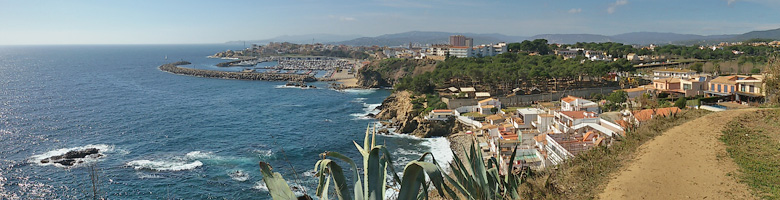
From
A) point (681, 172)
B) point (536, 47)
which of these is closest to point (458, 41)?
point (536, 47)

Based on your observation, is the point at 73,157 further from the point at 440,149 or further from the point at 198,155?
the point at 440,149

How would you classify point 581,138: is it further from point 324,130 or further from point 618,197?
point 324,130

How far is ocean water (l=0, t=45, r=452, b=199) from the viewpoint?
51.2 feet

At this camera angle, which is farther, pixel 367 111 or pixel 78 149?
pixel 367 111

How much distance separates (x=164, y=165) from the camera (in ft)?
59.2

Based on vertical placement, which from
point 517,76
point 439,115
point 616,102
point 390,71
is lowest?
point 439,115

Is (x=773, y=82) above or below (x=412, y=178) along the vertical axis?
above

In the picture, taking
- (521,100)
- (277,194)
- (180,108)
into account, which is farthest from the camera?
(180,108)

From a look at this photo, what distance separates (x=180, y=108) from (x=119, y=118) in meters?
5.16

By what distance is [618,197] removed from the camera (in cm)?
570

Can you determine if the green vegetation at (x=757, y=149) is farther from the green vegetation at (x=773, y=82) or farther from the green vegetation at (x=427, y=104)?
the green vegetation at (x=427, y=104)

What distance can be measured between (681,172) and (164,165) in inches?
708

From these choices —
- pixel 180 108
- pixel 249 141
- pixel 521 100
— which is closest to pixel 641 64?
pixel 521 100

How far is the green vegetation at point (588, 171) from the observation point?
576 centimetres
